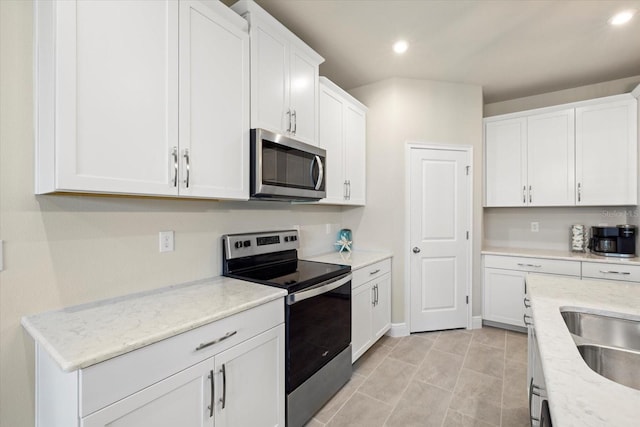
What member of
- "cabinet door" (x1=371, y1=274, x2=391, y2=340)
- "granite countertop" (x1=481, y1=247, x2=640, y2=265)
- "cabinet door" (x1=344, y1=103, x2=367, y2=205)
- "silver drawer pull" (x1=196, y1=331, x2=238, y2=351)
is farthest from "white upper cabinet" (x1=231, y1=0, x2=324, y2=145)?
"granite countertop" (x1=481, y1=247, x2=640, y2=265)

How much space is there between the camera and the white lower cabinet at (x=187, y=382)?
899 mm

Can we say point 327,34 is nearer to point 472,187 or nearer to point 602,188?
point 472,187

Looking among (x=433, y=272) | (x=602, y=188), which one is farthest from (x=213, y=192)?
Result: (x=602, y=188)

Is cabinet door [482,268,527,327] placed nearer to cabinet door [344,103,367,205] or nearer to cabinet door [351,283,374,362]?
cabinet door [351,283,374,362]

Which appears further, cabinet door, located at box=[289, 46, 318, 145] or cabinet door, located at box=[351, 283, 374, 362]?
cabinet door, located at box=[351, 283, 374, 362]

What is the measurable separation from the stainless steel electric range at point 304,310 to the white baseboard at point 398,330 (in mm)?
992

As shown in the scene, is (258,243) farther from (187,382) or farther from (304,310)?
(187,382)

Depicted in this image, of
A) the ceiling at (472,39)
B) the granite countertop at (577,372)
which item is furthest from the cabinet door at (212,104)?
the granite countertop at (577,372)

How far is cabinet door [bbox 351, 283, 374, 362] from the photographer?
233 centimetres

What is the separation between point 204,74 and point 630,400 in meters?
1.90

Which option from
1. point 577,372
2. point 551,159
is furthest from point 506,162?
point 577,372

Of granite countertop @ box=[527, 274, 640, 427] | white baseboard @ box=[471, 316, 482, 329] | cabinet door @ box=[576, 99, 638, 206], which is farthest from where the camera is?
white baseboard @ box=[471, 316, 482, 329]

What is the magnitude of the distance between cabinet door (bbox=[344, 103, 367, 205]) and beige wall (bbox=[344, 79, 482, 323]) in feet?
0.44

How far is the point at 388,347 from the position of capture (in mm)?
2820
